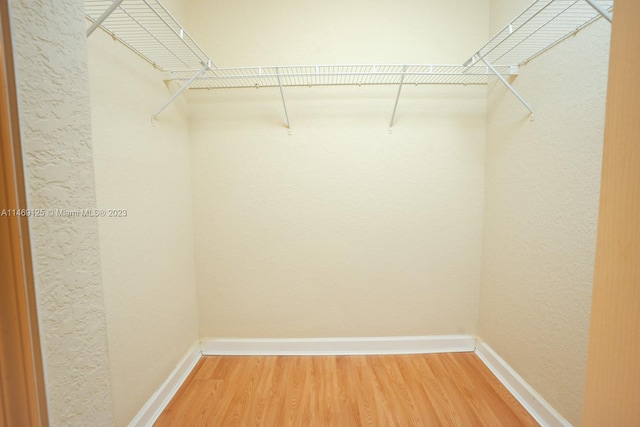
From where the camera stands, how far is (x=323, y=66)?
127 cm

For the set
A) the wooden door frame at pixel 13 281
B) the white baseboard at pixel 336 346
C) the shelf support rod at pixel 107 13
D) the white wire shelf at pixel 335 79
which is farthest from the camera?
the white baseboard at pixel 336 346

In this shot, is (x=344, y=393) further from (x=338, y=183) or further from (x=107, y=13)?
(x=107, y=13)

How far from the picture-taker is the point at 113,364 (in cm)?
98

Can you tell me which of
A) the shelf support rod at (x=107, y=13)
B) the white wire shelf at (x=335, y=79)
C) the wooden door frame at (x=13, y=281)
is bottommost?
the wooden door frame at (x=13, y=281)

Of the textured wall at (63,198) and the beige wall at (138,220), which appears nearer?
the textured wall at (63,198)

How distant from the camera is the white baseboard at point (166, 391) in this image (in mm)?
1126

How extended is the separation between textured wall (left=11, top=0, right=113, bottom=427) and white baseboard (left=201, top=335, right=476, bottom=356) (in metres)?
1.19

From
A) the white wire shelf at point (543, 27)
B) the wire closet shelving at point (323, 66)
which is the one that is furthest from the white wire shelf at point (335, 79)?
the white wire shelf at point (543, 27)

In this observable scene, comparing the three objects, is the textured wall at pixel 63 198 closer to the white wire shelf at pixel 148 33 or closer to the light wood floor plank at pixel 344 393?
the white wire shelf at pixel 148 33

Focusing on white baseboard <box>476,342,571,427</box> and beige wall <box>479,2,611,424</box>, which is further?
white baseboard <box>476,342,571,427</box>

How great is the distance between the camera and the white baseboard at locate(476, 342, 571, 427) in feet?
3.61

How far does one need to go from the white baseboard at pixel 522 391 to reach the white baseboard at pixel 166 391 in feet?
5.95

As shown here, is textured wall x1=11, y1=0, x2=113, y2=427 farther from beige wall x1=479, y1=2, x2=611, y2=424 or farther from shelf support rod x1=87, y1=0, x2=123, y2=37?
beige wall x1=479, y1=2, x2=611, y2=424

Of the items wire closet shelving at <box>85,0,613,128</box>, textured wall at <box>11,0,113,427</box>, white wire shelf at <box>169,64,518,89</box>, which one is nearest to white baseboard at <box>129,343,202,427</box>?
textured wall at <box>11,0,113,427</box>
